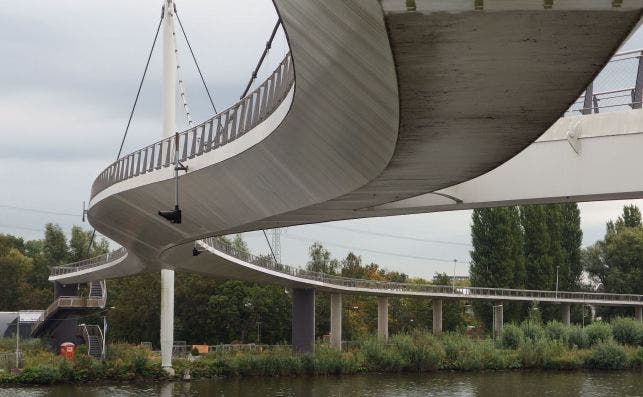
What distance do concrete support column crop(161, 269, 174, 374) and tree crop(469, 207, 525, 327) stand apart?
3835cm

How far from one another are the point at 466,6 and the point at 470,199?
47.7 ft

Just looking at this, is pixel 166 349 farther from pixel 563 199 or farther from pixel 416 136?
pixel 416 136

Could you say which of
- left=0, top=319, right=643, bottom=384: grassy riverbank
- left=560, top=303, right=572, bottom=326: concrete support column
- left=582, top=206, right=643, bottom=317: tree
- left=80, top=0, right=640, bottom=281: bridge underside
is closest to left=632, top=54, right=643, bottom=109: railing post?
left=80, top=0, right=640, bottom=281: bridge underside

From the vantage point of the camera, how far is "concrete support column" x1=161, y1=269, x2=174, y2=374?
155 ft

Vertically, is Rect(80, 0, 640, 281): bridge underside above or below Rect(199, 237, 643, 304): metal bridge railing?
above

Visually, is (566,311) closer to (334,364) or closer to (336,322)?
(336,322)

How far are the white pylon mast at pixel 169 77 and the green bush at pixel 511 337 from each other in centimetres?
2695

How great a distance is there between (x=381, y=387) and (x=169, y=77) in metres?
17.1

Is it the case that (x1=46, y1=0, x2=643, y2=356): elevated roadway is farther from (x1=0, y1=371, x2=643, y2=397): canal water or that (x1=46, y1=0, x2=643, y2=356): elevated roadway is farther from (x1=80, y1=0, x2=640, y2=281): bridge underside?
(x1=0, y1=371, x2=643, y2=397): canal water

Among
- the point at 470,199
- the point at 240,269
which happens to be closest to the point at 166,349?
the point at 240,269

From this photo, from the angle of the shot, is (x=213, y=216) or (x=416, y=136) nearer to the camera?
(x=416, y=136)

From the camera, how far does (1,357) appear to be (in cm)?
4844

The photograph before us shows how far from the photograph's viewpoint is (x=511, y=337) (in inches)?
2397

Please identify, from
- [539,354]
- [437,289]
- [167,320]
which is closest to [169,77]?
[167,320]
